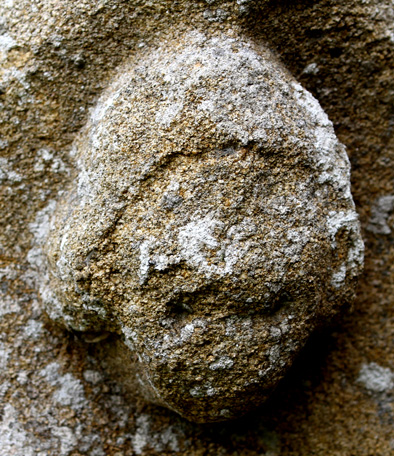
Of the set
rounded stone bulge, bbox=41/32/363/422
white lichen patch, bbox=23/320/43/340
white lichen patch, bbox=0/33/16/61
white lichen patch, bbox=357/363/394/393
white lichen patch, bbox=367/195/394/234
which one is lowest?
white lichen patch, bbox=357/363/394/393

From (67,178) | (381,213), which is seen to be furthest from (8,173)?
(381,213)

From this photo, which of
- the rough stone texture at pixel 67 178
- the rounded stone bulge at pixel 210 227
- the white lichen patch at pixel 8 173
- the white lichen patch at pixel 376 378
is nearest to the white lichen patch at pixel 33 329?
the rough stone texture at pixel 67 178

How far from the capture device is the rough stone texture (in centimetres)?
79

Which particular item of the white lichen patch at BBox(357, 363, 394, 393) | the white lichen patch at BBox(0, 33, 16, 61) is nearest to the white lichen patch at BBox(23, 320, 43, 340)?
the white lichen patch at BBox(0, 33, 16, 61)

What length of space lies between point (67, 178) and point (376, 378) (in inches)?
26.6

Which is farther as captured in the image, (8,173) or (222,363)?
(8,173)

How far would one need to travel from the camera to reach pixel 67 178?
2.75ft

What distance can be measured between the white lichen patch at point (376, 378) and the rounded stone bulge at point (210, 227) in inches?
9.5

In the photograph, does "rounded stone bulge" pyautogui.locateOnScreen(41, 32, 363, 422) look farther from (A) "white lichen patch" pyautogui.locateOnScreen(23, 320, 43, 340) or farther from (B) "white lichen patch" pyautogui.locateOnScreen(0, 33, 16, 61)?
(B) "white lichen patch" pyautogui.locateOnScreen(0, 33, 16, 61)

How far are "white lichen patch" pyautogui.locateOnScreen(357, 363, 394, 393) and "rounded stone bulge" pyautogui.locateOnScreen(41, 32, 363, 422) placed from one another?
24 centimetres

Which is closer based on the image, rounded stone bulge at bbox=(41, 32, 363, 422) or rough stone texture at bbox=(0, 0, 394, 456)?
rounded stone bulge at bbox=(41, 32, 363, 422)

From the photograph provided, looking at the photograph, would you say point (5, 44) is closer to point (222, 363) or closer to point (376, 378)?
point (222, 363)

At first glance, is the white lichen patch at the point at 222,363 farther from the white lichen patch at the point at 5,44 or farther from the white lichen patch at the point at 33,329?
the white lichen patch at the point at 5,44

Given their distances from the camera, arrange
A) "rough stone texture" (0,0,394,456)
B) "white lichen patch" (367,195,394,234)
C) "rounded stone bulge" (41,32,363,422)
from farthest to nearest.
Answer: "white lichen patch" (367,195,394,234) → "rough stone texture" (0,0,394,456) → "rounded stone bulge" (41,32,363,422)
